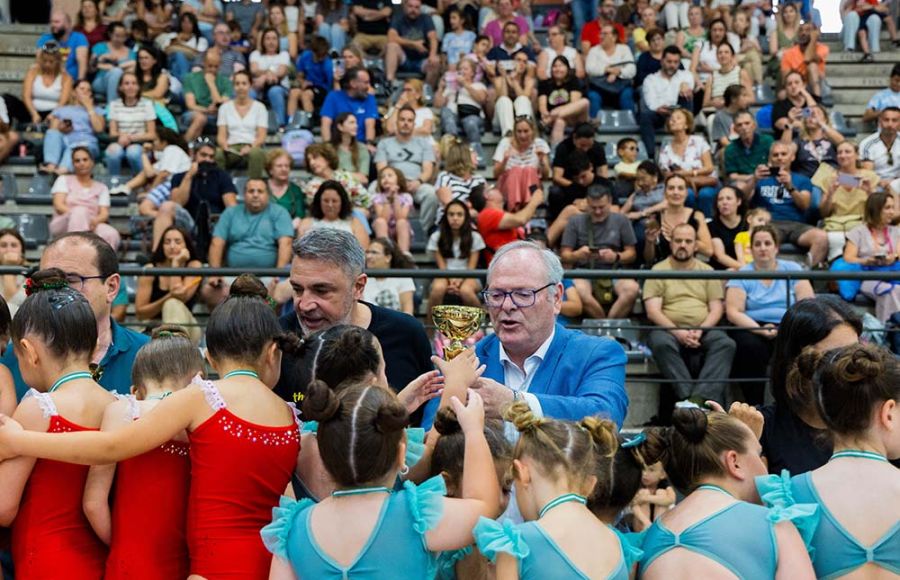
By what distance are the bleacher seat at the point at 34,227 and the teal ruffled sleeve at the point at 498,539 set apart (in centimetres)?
885

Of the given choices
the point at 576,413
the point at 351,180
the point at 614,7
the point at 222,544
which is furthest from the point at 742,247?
the point at 222,544

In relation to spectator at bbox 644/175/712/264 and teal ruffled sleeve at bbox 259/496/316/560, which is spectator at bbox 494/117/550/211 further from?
teal ruffled sleeve at bbox 259/496/316/560

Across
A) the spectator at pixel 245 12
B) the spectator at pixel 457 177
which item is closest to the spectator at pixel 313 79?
the spectator at pixel 245 12

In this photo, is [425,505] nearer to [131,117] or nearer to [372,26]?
[131,117]

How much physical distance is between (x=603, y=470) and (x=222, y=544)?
Answer: 1114 mm

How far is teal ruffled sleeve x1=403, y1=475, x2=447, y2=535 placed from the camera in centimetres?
336

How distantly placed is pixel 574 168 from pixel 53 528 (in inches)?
314

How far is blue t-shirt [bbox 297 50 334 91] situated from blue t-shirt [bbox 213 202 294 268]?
380 cm

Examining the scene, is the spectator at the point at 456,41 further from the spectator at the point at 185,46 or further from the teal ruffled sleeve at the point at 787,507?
the teal ruffled sleeve at the point at 787,507

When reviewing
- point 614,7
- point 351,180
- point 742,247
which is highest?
point 614,7

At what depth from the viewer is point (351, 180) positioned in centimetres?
1059

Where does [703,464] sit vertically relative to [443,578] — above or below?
above

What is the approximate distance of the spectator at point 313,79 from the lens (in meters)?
13.4

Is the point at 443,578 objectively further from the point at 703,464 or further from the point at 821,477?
the point at 821,477
